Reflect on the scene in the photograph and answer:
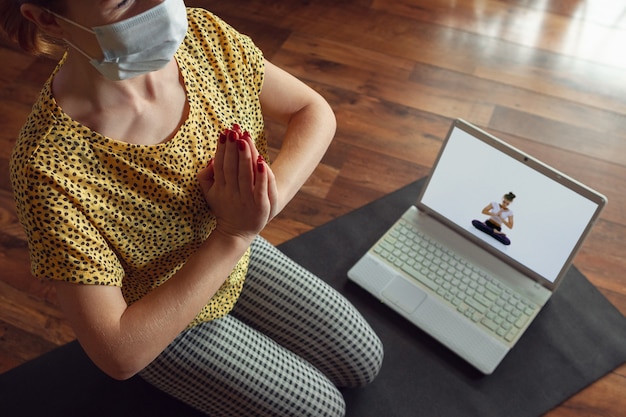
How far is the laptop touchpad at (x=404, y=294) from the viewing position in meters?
1.67

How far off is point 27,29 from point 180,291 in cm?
44

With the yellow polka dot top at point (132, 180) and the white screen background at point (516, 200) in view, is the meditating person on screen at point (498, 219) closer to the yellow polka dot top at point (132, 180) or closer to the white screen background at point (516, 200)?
the white screen background at point (516, 200)

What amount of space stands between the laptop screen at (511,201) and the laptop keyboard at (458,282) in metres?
0.07

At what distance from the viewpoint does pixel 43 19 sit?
0.97 m

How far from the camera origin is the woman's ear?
951 millimetres

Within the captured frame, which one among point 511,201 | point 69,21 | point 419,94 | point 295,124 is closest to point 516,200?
point 511,201

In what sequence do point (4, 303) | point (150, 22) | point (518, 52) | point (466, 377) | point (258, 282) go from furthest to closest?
point (518, 52) → point (4, 303) → point (466, 377) → point (258, 282) → point (150, 22)

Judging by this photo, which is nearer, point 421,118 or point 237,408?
point 237,408

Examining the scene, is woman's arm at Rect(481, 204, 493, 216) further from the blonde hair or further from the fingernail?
the blonde hair

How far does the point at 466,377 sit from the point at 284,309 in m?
0.46

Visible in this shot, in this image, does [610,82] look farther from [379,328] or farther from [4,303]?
[4,303]

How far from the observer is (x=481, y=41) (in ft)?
7.82

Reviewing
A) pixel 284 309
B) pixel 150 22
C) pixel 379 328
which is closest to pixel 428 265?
pixel 379 328

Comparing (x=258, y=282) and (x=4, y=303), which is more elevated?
(x=258, y=282)
